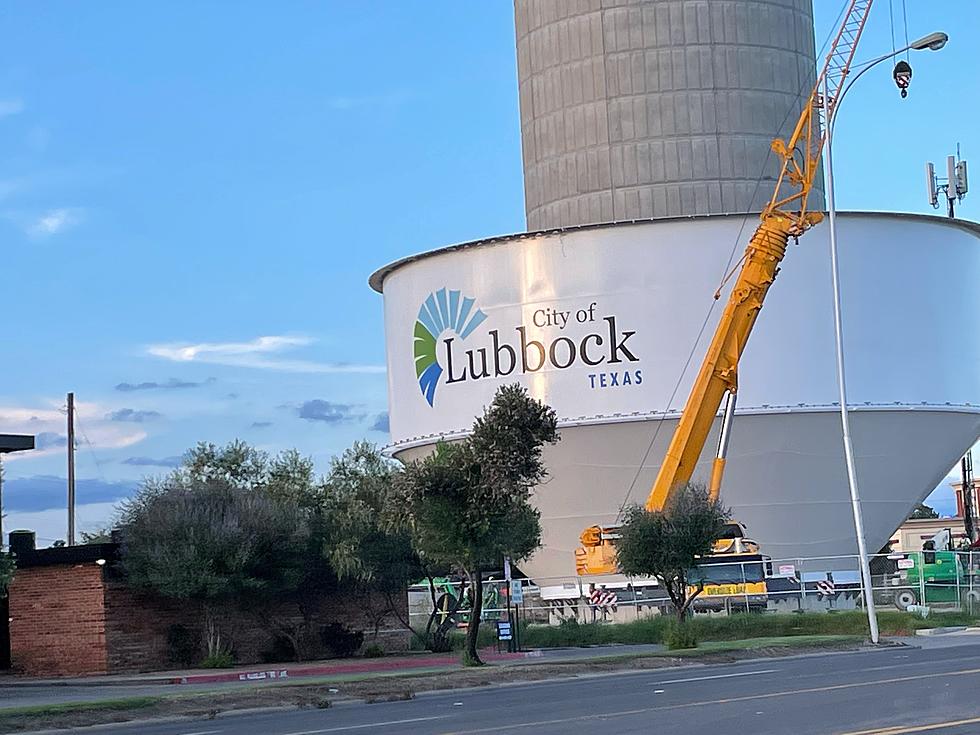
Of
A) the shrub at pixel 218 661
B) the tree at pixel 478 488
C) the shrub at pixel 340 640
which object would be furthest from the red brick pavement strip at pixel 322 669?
the shrub at pixel 340 640

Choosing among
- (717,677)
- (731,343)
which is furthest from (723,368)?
(717,677)

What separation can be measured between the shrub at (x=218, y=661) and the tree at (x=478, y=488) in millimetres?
6640

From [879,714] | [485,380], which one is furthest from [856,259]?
[879,714]

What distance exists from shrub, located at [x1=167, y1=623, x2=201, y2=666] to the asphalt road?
1296cm

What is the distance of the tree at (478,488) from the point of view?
30.6 meters

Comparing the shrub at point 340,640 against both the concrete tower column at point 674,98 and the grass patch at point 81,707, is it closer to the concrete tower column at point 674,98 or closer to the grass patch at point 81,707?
the grass patch at point 81,707

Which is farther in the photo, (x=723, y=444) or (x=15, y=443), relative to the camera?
(x=723, y=444)

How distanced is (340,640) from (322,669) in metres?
6.05

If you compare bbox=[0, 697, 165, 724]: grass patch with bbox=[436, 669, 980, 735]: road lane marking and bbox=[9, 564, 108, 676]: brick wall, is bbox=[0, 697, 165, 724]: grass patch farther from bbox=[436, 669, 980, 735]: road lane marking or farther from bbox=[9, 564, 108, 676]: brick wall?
bbox=[9, 564, 108, 676]: brick wall

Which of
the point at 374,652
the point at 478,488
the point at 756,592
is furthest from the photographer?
the point at 756,592

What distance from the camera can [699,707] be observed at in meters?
→ 18.0

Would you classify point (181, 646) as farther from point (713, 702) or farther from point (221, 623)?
point (713, 702)

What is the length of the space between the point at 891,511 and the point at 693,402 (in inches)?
461

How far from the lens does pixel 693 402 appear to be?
139ft
